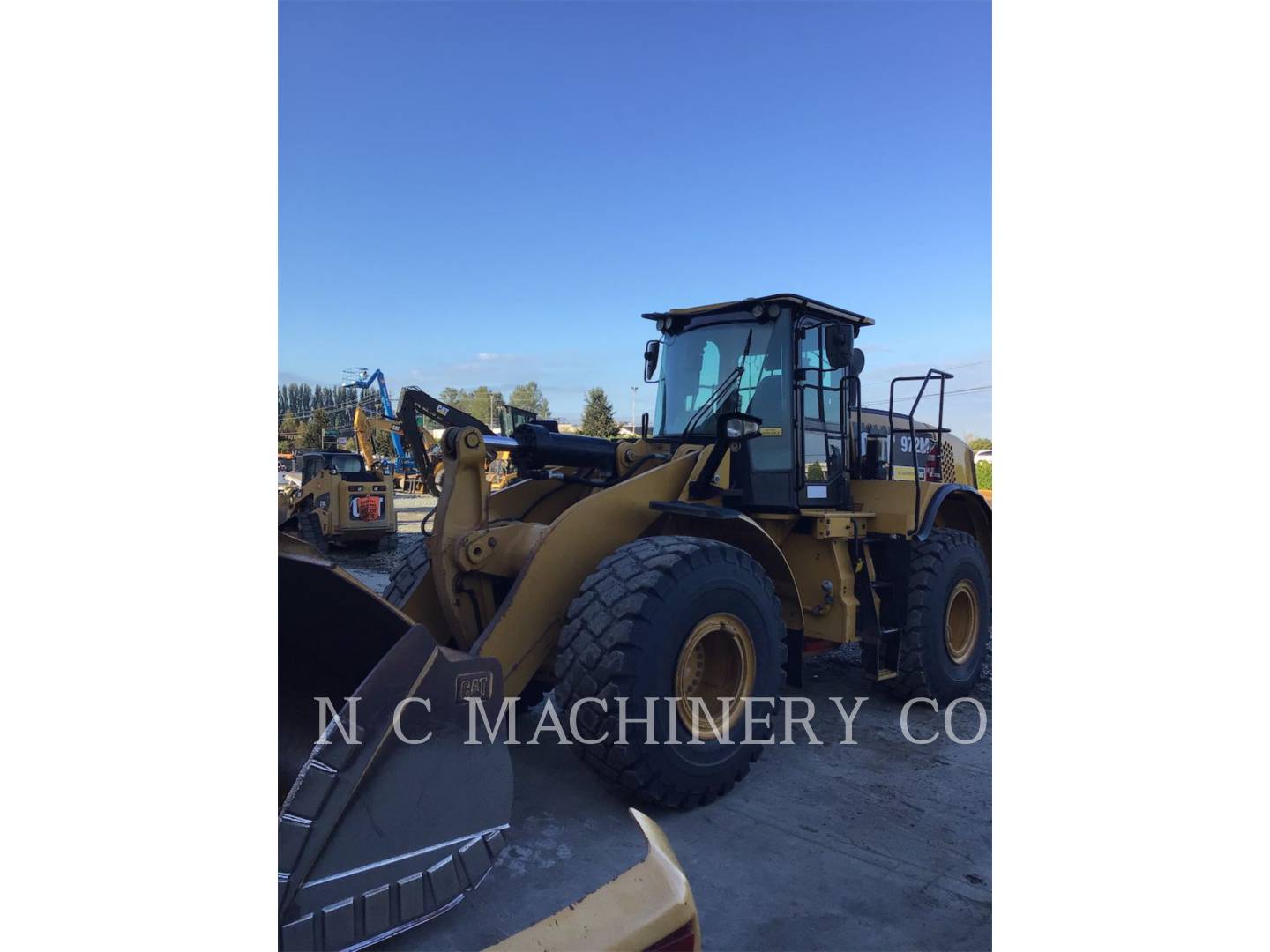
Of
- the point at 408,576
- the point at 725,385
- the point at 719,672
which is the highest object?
the point at 725,385

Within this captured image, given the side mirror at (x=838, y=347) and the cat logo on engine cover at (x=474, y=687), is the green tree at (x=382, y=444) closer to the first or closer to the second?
the side mirror at (x=838, y=347)

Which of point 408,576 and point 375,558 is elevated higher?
point 408,576

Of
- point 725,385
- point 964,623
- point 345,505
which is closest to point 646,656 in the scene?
point 725,385

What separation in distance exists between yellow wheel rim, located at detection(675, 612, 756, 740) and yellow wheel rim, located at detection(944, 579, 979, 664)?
249cm

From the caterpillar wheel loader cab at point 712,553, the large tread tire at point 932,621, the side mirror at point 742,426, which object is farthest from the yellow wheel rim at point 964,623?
the side mirror at point 742,426

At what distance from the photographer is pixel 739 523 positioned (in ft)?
15.0

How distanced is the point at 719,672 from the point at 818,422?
76.5 inches

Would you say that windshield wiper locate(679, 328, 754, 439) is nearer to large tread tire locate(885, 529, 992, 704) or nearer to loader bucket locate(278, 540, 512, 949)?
large tread tire locate(885, 529, 992, 704)

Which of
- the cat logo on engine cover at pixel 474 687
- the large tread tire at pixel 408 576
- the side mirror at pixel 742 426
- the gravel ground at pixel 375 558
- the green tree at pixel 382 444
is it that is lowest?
the gravel ground at pixel 375 558

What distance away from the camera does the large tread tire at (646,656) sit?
3475 mm

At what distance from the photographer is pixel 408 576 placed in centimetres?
465

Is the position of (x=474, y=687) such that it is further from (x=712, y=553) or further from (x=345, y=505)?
(x=345, y=505)

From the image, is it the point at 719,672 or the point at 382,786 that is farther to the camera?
the point at 719,672

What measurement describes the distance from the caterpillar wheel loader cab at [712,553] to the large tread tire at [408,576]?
0.02 metres
